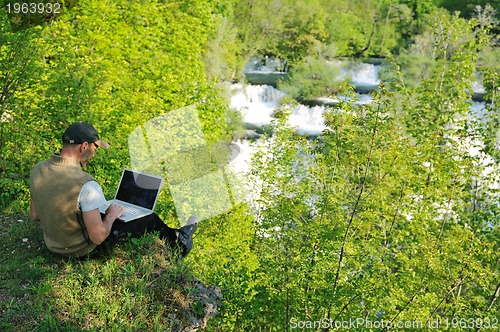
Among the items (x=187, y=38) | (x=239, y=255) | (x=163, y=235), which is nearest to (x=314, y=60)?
(x=187, y=38)

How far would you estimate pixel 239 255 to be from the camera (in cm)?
1046

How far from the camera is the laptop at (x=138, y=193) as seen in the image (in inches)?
201

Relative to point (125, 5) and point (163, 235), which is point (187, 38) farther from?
point (163, 235)

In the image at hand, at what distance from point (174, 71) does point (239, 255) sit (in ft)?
18.2

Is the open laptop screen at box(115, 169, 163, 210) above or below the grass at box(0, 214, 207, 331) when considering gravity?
above

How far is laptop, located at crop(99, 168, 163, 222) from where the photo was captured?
16.8ft

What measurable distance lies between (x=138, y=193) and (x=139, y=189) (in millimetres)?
45

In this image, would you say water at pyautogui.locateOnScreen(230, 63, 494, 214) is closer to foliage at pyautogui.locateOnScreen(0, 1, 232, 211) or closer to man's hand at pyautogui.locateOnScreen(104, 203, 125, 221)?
foliage at pyautogui.locateOnScreen(0, 1, 232, 211)

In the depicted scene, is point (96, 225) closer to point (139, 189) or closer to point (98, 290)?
point (98, 290)

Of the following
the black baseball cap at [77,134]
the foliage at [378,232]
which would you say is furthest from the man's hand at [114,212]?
the foliage at [378,232]

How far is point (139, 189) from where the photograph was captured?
17.1 feet
